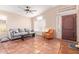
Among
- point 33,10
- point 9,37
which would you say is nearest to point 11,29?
point 9,37

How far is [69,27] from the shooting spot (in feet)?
7.05

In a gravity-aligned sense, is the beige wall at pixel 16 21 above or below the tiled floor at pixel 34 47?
above

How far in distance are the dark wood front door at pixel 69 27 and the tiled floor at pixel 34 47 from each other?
6.1 inches

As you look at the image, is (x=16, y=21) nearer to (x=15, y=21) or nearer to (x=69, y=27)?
(x=15, y=21)

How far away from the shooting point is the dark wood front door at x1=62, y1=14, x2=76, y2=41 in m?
2.08

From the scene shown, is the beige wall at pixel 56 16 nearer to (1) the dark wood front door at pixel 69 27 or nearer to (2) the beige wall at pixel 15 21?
(1) the dark wood front door at pixel 69 27

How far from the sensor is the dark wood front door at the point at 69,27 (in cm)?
208

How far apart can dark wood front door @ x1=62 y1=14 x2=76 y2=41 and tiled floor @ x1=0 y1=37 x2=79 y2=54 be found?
0.15 m

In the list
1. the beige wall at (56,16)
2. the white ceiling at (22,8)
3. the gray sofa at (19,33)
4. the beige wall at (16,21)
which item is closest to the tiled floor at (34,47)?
the gray sofa at (19,33)

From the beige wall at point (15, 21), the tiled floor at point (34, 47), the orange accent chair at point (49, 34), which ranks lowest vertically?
the tiled floor at point (34, 47)

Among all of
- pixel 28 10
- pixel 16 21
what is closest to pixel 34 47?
pixel 16 21

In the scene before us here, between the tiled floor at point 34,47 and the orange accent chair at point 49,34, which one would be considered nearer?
the tiled floor at point 34,47
